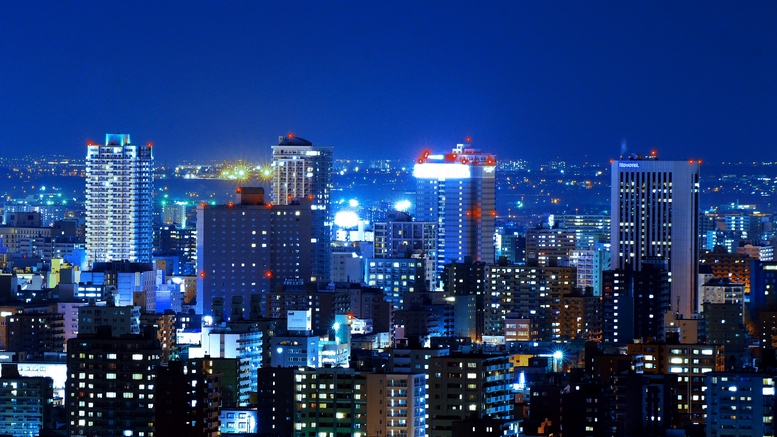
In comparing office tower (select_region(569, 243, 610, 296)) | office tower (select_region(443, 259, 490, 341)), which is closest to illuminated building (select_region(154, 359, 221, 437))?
office tower (select_region(443, 259, 490, 341))

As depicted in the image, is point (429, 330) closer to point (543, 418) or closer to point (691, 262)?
point (691, 262)

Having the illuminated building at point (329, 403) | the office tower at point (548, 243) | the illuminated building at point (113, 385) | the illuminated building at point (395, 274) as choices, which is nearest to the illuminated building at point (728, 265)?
the office tower at point (548, 243)

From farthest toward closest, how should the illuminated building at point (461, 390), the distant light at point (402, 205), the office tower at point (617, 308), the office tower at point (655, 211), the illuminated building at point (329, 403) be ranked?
the distant light at point (402, 205) → the office tower at point (655, 211) → the office tower at point (617, 308) → the illuminated building at point (329, 403) → the illuminated building at point (461, 390)

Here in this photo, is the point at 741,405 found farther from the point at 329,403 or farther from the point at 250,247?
the point at 250,247

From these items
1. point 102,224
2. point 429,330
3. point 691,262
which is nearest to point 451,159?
point 102,224

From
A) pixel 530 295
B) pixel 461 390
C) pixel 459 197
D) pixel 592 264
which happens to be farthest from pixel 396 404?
pixel 459 197

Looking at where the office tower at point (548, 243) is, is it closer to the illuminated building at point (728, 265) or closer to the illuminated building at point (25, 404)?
the illuminated building at point (728, 265)

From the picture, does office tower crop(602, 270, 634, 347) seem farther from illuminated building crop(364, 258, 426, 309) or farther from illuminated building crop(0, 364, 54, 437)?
illuminated building crop(0, 364, 54, 437)
